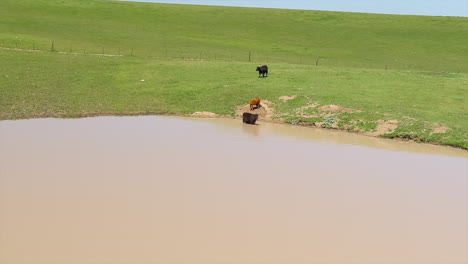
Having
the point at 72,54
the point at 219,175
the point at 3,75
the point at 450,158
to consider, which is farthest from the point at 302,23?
the point at 219,175

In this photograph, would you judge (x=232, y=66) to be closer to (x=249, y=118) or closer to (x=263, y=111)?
(x=263, y=111)

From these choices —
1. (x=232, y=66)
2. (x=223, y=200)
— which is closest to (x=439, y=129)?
(x=223, y=200)

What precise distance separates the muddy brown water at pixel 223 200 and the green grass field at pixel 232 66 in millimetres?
5612

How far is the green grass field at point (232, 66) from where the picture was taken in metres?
26.9

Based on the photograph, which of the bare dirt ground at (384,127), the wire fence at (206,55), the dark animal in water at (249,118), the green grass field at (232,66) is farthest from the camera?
the wire fence at (206,55)

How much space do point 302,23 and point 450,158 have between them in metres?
58.3

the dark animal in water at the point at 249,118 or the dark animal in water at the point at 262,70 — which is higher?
the dark animal in water at the point at 262,70

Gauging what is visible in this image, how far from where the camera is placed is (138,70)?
37.1 metres

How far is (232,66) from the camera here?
37.4 m

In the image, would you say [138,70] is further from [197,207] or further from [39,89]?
[197,207]

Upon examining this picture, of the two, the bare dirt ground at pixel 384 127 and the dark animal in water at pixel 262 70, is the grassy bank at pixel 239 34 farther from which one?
the bare dirt ground at pixel 384 127

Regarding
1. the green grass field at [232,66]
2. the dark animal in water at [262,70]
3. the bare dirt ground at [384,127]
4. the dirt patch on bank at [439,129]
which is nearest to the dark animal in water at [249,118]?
the green grass field at [232,66]

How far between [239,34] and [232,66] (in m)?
31.1

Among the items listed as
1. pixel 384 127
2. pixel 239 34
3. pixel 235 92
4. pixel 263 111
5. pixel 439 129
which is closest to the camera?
pixel 439 129
